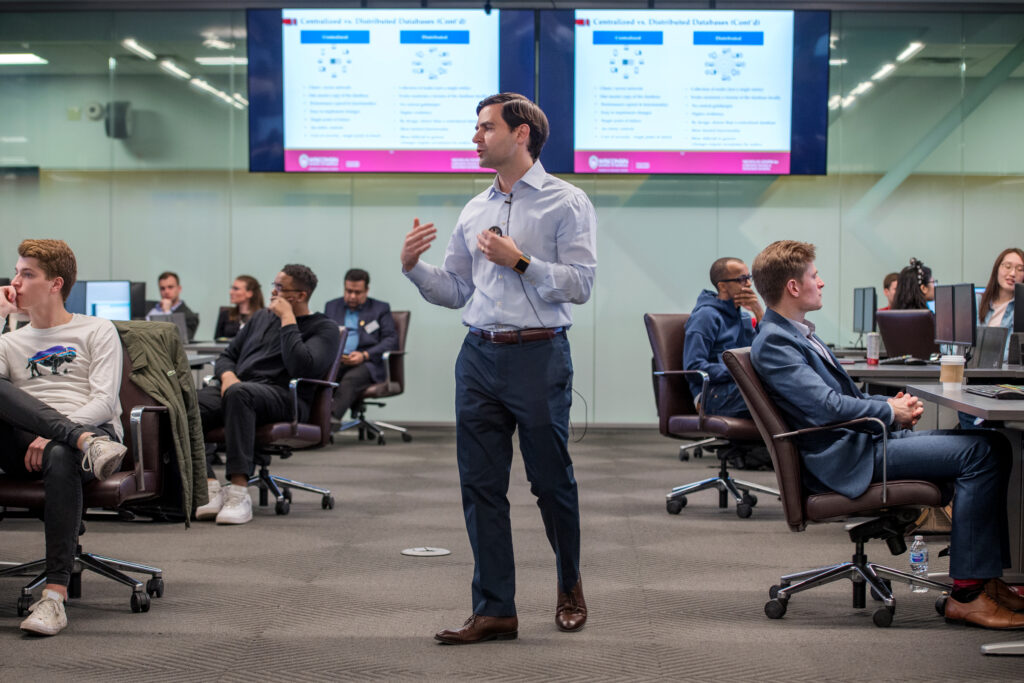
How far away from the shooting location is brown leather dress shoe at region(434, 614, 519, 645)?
2920mm

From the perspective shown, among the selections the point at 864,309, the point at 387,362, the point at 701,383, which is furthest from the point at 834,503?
the point at 864,309

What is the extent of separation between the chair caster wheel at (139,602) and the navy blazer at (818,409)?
6.43ft

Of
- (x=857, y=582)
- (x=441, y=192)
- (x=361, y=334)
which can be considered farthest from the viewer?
(x=441, y=192)

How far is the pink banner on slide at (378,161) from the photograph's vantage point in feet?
27.8

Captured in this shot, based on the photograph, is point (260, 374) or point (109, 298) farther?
point (109, 298)

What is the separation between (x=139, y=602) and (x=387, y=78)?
19.3ft

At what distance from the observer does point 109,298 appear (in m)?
6.28

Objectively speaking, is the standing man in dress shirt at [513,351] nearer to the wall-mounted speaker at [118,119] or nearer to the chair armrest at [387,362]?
the chair armrest at [387,362]

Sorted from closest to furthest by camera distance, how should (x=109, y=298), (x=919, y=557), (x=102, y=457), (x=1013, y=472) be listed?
(x=102, y=457) → (x=1013, y=472) → (x=919, y=557) → (x=109, y=298)

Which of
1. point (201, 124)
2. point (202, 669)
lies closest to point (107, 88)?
point (201, 124)

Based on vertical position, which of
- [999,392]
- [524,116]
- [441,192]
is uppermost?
[441,192]

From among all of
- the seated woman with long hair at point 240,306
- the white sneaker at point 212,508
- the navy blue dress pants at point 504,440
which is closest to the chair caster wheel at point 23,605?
the navy blue dress pants at point 504,440

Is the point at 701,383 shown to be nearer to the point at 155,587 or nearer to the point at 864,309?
the point at 155,587

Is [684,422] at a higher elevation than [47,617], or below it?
higher
